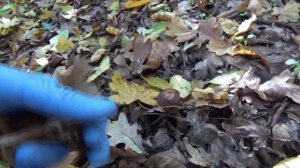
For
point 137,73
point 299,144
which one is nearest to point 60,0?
point 137,73

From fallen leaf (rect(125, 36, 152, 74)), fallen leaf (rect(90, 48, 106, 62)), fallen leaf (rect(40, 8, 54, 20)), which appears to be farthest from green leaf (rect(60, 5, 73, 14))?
fallen leaf (rect(125, 36, 152, 74))

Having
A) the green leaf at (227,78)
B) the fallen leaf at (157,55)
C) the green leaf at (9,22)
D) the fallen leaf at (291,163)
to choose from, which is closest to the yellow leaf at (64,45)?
the fallen leaf at (157,55)

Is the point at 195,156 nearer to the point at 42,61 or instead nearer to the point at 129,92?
the point at 129,92

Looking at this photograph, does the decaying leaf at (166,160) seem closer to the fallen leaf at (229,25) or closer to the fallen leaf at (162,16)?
the fallen leaf at (229,25)

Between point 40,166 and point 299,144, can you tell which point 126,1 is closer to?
point 299,144

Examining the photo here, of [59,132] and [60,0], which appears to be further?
[60,0]

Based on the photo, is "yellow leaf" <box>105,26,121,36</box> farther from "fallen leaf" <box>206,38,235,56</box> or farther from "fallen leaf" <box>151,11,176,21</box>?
"fallen leaf" <box>206,38,235,56</box>
